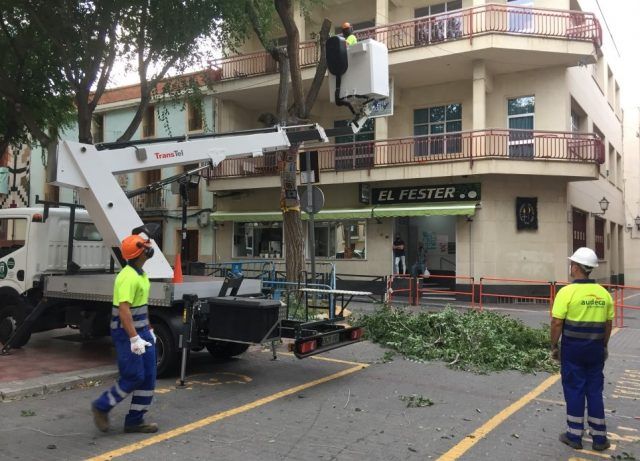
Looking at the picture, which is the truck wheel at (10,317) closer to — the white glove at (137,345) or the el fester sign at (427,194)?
the white glove at (137,345)

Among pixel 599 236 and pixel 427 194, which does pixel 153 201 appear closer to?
pixel 427 194

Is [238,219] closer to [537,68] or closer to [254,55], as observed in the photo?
[254,55]

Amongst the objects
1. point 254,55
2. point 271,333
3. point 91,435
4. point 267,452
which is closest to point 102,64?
point 254,55

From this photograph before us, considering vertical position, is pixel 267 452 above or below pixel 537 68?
below

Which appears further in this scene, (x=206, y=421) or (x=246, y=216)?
(x=246, y=216)

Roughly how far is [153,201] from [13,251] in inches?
642

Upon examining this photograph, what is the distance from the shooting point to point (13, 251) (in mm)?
8742

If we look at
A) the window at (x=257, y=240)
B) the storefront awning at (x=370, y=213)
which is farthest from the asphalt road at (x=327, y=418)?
the window at (x=257, y=240)

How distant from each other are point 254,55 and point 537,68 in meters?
10.6

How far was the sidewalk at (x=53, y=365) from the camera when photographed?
648cm

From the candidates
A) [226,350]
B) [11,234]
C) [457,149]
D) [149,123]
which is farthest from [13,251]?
[149,123]

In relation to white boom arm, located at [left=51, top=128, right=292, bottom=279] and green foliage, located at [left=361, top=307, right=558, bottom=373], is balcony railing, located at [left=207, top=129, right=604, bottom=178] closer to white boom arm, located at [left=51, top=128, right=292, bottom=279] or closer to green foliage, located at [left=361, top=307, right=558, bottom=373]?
green foliage, located at [left=361, top=307, right=558, bottom=373]

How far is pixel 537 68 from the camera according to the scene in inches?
737

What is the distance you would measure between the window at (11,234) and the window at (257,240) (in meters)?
14.1
